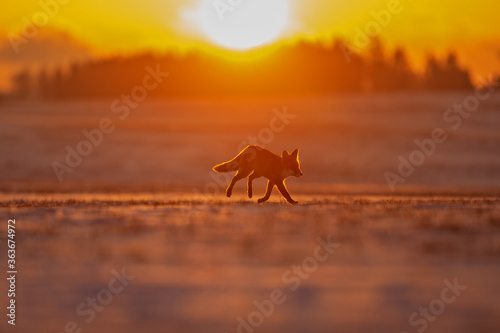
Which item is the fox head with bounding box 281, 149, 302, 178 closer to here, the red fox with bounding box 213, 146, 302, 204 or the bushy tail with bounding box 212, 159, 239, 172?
the red fox with bounding box 213, 146, 302, 204

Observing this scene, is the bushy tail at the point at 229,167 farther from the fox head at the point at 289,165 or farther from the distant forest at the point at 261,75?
the distant forest at the point at 261,75

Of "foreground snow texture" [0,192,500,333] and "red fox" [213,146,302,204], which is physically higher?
"red fox" [213,146,302,204]

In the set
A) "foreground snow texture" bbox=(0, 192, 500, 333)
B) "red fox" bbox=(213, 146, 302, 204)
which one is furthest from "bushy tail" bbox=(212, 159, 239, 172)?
"foreground snow texture" bbox=(0, 192, 500, 333)

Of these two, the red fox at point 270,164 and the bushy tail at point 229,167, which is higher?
the bushy tail at point 229,167

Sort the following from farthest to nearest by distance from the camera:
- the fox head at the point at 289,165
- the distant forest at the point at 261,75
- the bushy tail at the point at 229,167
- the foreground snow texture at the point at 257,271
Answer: the distant forest at the point at 261,75 → the bushy tail at the point at 229,167 → the fox head at the point at 289,165 → the foreground snow texture at the point at 257,271

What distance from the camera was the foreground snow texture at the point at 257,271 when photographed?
24.4 feet

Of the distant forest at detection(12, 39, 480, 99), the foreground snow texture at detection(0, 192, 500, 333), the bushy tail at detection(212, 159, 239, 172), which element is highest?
the distant forest at detection(12, 39, 480, 99)

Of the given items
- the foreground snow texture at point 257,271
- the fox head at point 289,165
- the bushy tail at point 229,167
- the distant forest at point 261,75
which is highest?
the distant forest at point 261,75

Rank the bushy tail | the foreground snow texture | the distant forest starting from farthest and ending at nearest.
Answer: the distant forest
the bushy tail
the foreground snow texture

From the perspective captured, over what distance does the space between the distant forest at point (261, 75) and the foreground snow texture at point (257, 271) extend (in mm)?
76441

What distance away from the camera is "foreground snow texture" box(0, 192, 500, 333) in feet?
24.4

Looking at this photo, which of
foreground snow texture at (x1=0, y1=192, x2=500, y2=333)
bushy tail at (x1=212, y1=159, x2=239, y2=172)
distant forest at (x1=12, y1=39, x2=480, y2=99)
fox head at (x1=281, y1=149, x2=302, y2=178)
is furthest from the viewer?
distant forest at (x1=12, y1=39, x2=480, y2=99)

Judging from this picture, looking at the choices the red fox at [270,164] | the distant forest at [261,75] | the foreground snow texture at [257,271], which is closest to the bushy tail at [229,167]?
the red fox at [270,164]

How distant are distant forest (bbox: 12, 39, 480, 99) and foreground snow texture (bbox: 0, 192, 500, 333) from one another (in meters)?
76.4
